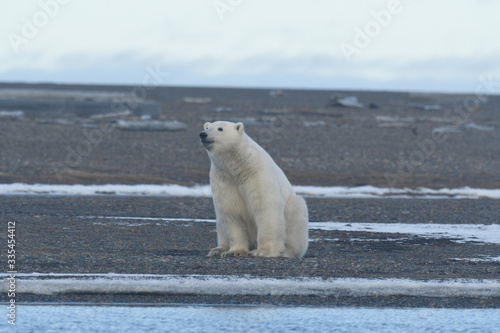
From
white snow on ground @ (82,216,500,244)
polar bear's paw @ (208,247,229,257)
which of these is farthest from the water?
white snow on ground @ (82,216,500,244)

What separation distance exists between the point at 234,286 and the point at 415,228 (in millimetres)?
5025

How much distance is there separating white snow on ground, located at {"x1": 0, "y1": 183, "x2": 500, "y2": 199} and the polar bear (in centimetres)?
655

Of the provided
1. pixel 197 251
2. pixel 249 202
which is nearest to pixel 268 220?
pixel 249 202

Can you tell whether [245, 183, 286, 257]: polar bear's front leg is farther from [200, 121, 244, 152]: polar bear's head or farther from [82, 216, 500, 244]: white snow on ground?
[82, 216, 500, 244]: white snow on ground

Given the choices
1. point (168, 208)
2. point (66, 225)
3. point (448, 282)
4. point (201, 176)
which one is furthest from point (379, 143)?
point (448, 282)

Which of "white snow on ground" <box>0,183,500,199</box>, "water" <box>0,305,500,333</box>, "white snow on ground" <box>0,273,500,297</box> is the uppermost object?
"white snow on ground" <box>0,183,500,199</box>

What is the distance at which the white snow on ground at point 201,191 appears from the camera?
14875 mm

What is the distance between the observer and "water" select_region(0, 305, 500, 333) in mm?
5578

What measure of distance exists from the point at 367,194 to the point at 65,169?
6.01 metres

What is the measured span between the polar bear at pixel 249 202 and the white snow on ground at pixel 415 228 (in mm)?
1935

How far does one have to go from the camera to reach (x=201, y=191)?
15.6 m

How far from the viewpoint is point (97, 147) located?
2027 cm

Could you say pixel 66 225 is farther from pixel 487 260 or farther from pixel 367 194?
pixel 367 194

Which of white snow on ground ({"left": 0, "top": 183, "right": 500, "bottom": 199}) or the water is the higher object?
white snow on ground ({"left": 0, "top": 183, "right": 500, "bottom": 199})
